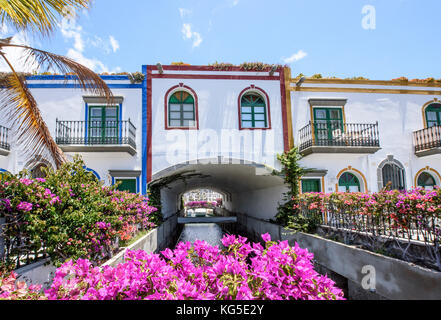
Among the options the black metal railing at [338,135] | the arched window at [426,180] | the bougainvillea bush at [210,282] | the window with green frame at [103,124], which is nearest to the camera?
the bougainvillea bush at [210,282]

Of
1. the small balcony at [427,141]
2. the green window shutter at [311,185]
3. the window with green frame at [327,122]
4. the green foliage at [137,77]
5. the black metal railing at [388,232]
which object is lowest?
the black metal railing at [388,232]

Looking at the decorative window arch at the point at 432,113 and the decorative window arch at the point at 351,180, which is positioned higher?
the decorative window arch at the point at 432,113

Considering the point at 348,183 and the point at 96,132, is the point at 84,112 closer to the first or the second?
the point at 96,132

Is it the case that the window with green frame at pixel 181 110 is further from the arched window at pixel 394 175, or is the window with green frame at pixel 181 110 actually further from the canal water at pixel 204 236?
the arched window at pixel 394 175

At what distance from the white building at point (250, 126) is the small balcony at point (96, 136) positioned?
0.16 ft

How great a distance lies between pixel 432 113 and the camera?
13.1m

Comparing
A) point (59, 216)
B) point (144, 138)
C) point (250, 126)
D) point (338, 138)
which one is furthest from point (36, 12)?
point (338, 138)

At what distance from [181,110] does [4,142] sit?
7.52m

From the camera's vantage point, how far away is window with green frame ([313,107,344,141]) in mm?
12263

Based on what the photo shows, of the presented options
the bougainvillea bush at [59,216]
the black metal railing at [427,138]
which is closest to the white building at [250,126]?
the black metal railing at [427,138]

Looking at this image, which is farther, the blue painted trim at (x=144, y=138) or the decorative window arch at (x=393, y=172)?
the decorative window arch at (x=393, y=172)

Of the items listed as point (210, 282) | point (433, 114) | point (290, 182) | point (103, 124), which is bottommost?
point (210, 282)

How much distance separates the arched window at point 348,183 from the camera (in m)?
12.2

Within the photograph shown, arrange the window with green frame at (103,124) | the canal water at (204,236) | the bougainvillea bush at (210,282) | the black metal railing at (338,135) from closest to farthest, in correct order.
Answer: the bougainvillea bush at (210,282) → the window with green frame at (103,124) → the black metal railing at (338,135) → the canal water at (204,236)
